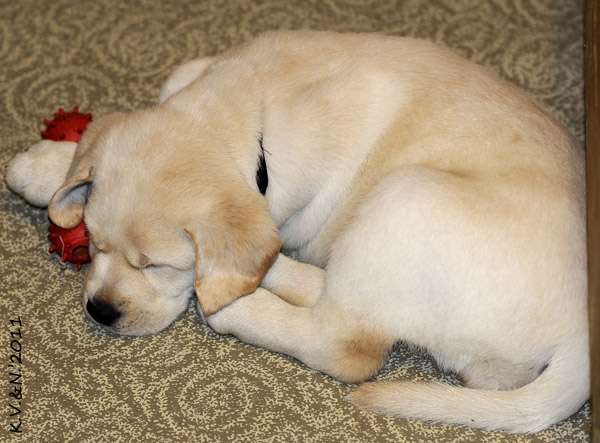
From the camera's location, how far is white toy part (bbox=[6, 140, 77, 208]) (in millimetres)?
2789

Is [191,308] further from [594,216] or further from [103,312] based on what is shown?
[594,216]

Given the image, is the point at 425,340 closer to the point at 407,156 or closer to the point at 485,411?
the point at 485,411

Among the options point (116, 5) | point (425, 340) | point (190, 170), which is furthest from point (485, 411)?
point (116, 5)

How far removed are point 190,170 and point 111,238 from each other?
0.88 ft

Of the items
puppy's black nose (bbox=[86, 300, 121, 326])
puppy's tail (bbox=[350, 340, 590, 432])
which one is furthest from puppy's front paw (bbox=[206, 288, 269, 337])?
puppy's tail (bbox=[350, 340, 590, 432])

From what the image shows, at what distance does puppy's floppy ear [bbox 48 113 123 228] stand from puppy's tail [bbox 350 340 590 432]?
0.89m

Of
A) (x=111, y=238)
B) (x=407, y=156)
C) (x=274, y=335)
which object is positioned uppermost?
(x=407, y=156)

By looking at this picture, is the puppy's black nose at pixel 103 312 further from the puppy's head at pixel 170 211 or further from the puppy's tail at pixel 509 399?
the puppy's tail at pixel 509 399

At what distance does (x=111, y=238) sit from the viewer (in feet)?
7.68

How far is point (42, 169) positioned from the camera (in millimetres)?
2793

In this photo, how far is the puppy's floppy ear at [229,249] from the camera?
87.7 inches

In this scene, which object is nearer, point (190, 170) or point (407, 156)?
point (190, 170)

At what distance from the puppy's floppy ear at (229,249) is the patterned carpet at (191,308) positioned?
1.22 ft

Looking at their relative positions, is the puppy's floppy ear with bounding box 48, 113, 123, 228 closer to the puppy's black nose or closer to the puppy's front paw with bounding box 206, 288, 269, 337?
the puppy's black nose
